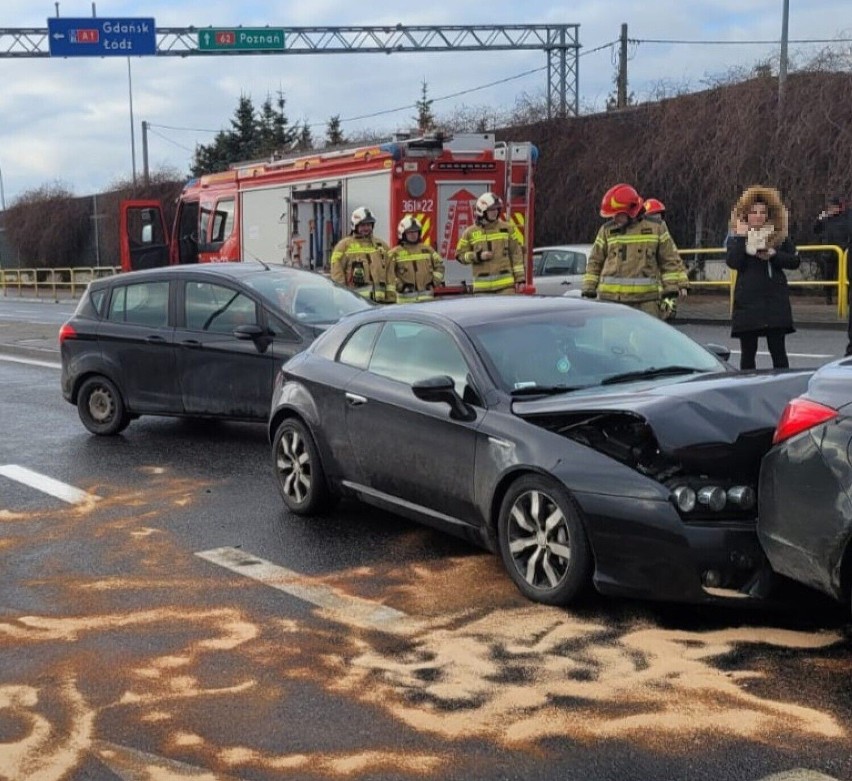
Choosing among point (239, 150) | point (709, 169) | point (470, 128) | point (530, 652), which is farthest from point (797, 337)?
point (239, 150)

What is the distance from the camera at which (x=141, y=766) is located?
12.0 ft

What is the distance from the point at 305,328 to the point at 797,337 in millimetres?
9813

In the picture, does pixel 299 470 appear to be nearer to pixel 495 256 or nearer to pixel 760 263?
pixel 760 263

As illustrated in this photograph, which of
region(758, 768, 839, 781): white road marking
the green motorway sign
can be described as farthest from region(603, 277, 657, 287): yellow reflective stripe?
the green motorway sign

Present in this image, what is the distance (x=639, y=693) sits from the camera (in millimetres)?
4082

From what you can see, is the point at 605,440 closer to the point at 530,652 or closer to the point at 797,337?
the point at 530,652

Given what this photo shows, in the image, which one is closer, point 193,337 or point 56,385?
point 193,337

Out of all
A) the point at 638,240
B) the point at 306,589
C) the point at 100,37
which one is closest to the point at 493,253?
the point at 638,240

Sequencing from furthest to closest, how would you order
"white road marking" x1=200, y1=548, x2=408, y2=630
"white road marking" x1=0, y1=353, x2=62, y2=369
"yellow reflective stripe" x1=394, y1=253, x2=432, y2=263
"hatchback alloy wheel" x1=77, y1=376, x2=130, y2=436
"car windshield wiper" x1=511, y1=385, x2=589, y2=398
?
1. "white road marking" x1=0, y1=353, x2=62, y2=369
2. "yellow reflective stripe" x1=394, y1=253, x2=432, y2=263
3. "hatchback alloy wheel" x1=77, y1=376, x2=130, y2=436
4. "car windshield wiper" x1=511, y1=385, x2=589, y2=398
5. "white road marking" x1=200, y1=548, x2=408, y2=630

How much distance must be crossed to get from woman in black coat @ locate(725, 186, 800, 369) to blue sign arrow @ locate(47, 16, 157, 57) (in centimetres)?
3192

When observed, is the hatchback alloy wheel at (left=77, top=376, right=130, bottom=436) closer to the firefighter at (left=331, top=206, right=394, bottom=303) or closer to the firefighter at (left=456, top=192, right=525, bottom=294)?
the firefighter at (left=331, top=206, right=394, bottom=303)

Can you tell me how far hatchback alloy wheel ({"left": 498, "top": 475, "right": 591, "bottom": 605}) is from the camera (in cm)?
487

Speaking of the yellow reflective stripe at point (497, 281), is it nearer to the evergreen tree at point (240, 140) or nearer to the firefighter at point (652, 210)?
the firefighter at point (652, 210)

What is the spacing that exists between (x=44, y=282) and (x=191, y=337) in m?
43.1
